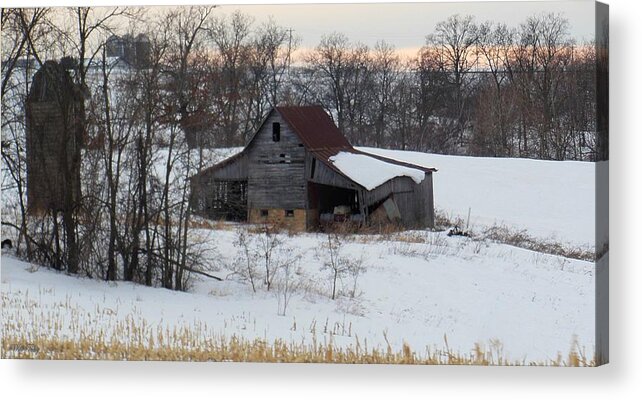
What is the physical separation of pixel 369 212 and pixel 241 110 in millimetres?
1833

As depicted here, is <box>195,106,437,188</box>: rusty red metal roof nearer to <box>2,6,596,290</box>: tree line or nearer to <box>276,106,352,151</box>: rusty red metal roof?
<box>276,106,352,151</box>: rusty red metal roof

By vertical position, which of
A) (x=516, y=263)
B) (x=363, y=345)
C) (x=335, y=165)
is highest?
(x=335, y=165)

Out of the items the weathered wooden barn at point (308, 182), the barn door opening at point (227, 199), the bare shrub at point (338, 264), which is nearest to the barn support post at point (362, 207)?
the weathered wooden barn at point (308, 182)

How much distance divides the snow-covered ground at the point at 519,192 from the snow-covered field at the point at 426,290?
0.01 m

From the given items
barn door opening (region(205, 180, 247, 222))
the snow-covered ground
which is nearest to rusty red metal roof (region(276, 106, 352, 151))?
the snow-covered ground

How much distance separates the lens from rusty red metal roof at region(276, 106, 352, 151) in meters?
13.2

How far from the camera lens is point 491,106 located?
13.2 meters

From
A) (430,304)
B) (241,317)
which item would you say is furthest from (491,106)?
(241,317)

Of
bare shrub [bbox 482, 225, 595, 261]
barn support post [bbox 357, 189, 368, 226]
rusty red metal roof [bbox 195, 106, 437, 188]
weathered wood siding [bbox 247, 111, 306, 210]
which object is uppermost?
rusty red metal roof [bbox 195, 106, 437, 188]

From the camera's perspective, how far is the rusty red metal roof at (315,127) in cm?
1319

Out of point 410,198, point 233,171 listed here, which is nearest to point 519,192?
point 410,198

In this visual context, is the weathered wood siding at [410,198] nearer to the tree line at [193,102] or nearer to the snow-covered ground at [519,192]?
the snow-covered ground at [519,192]

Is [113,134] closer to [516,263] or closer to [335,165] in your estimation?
[335,165]

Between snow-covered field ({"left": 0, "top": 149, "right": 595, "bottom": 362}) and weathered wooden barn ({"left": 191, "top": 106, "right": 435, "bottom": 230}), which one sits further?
weathered wooden barn ({"left": 191, "top": 106, "right": 435, "bottom": 230})
